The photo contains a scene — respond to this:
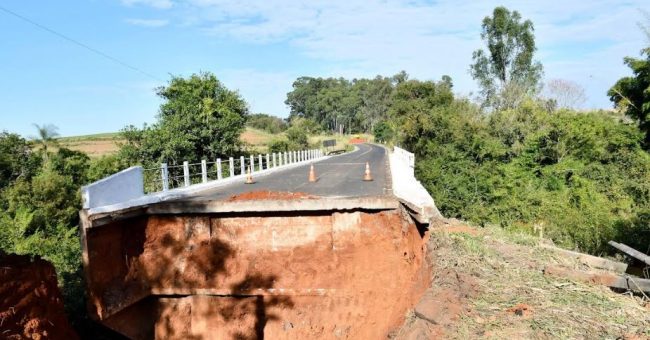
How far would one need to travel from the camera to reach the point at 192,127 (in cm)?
2620

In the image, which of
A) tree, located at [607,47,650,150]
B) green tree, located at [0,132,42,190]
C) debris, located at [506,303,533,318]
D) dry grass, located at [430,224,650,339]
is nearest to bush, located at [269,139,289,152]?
green tree, located at [0,132,42,190]

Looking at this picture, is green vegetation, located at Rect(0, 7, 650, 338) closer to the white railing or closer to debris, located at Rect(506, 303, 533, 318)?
the white railing

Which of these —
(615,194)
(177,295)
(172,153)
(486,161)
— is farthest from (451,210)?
(177,295)

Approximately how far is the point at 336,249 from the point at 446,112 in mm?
24504

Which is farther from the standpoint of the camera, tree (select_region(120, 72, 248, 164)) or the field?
the field

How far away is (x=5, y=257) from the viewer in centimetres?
700

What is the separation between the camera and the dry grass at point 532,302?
5.30 m

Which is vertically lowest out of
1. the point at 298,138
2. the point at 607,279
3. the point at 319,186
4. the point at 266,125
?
the point at 607,279

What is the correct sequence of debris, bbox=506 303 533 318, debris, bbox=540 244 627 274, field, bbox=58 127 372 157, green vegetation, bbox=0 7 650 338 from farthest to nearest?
field, bbox=58 127 372 157 < green vegetation, bbox=0 7 650 338 < debris, bbox=540 244 627 274 < debris, bbox=506 303 533 318

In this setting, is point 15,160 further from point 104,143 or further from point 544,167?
point 104,143

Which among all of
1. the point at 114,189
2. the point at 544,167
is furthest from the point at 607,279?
the point at 544,167

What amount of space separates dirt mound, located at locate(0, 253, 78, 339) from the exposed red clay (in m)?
0.79

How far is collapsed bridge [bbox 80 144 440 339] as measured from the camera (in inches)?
311

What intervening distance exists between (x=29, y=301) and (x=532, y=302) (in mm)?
7016
